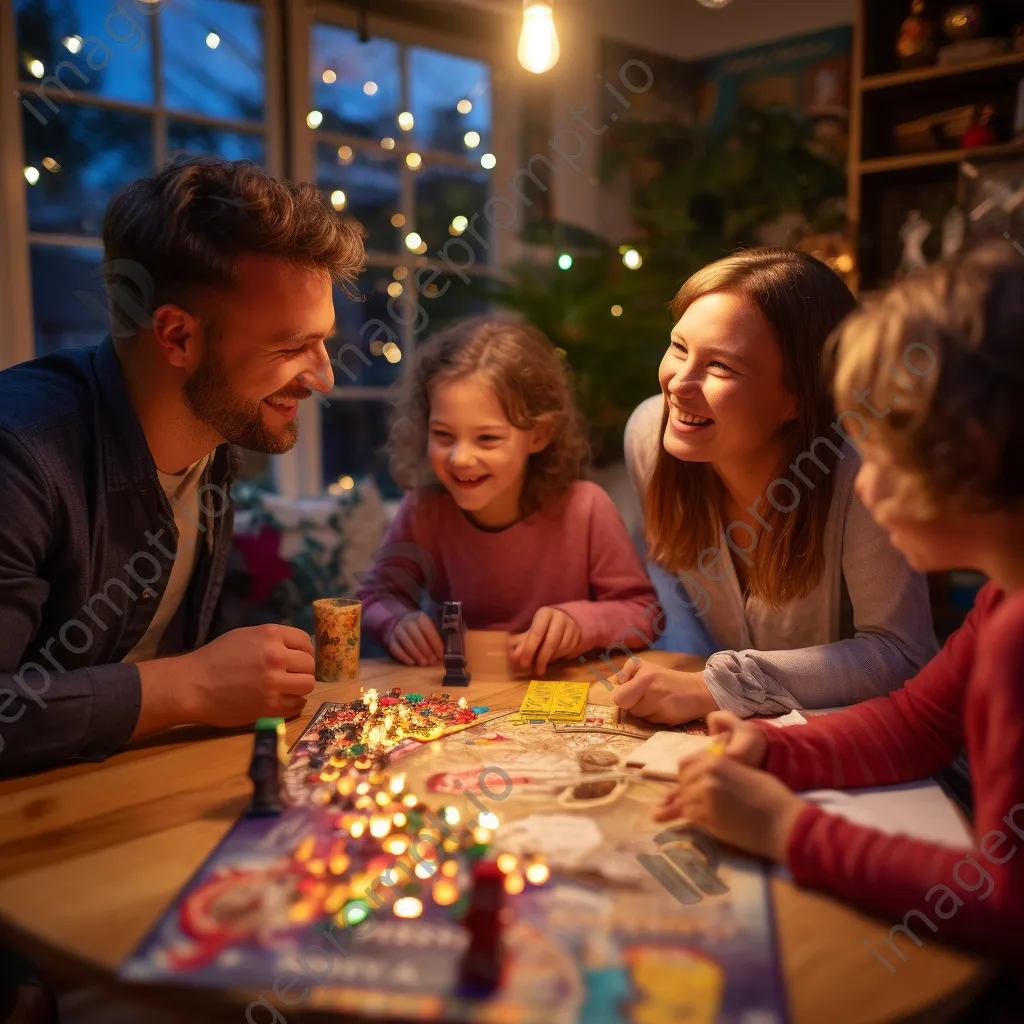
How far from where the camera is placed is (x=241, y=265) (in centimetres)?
144

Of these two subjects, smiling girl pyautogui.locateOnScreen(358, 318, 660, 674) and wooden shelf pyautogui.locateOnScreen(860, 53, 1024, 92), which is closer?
smiling girl pyautogui.locateOnScreen(358, 318, 660, 674)

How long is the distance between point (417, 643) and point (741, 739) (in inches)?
28.9

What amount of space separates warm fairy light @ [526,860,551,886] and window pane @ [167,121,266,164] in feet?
9.12

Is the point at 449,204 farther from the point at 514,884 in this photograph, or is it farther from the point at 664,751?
the point at 514,884

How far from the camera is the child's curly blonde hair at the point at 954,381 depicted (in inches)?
32.0

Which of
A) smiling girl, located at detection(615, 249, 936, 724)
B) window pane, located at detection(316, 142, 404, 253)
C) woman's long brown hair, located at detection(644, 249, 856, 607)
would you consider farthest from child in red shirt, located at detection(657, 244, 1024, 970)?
window pane, located at detection(316, 142, 404, 253)

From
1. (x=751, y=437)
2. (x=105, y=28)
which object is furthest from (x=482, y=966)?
(x=105, y=28)

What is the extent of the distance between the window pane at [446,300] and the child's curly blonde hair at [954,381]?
8.03 feet

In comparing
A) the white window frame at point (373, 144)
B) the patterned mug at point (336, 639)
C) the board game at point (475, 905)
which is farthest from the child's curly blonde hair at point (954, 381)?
the white window frame at point (373, 144)

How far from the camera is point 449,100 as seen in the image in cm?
373

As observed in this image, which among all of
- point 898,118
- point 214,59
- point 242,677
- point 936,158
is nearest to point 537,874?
point 242,677

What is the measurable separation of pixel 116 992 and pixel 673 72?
14.3 ft

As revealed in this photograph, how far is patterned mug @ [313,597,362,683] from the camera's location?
155 cm

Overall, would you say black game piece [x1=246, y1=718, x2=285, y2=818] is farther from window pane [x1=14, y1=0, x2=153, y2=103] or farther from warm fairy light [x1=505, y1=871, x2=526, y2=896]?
window pane [x1=14, y1=0, x2=153, y2=103]
